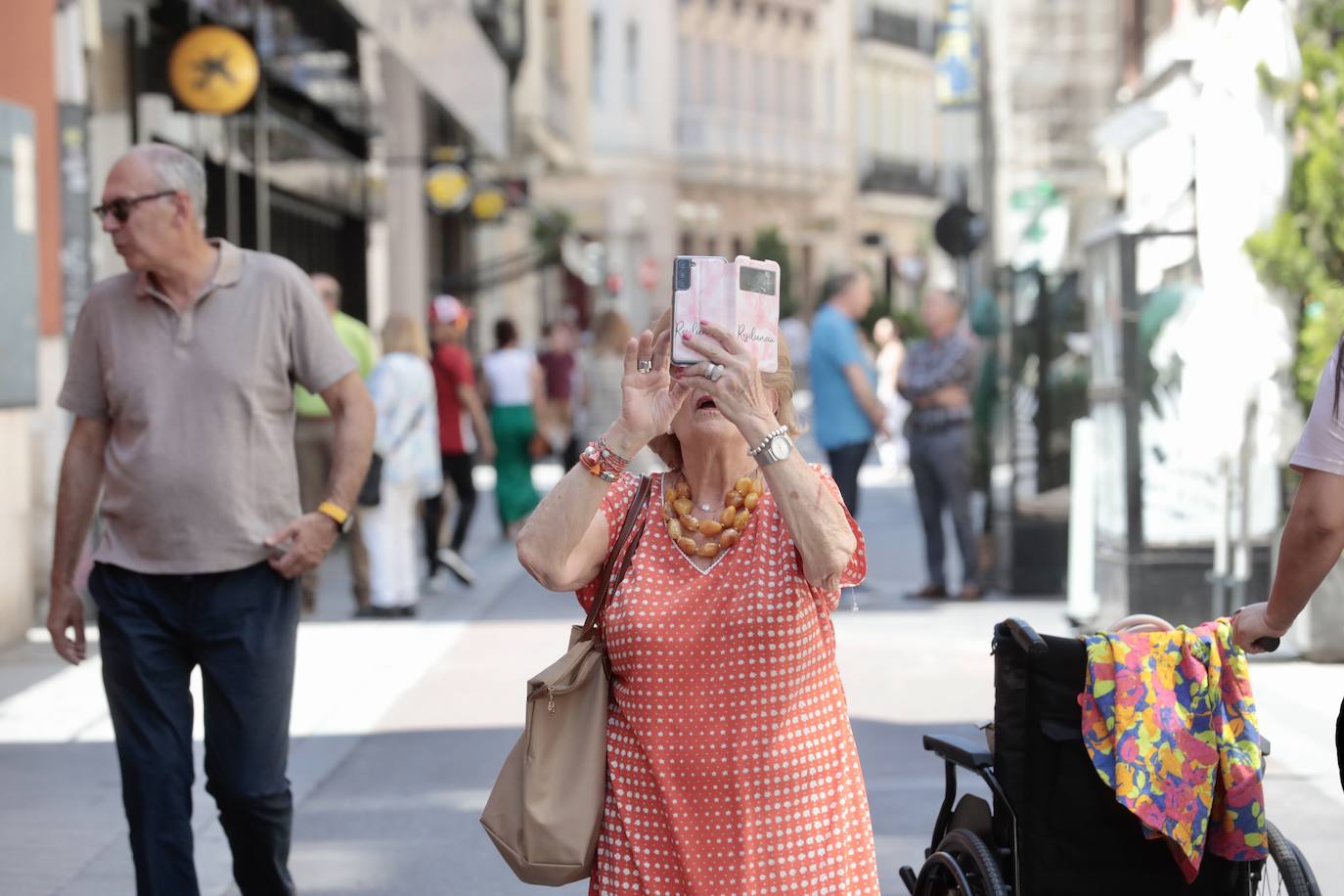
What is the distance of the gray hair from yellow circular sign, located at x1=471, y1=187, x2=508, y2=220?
23945 mm

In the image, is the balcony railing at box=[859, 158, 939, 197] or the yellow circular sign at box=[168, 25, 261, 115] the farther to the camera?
the balcony railing at box=[859, 158, 939, 197]

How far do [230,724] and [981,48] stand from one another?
19.8 m

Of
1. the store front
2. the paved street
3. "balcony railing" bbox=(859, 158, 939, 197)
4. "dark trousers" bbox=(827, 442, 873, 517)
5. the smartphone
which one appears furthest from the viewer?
"balcony railing" bbox=(859, 158, 939, 197)

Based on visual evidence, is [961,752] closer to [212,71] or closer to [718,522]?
[718,522]

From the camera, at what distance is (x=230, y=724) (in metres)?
5.02

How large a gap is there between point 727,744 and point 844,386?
31.2 feet

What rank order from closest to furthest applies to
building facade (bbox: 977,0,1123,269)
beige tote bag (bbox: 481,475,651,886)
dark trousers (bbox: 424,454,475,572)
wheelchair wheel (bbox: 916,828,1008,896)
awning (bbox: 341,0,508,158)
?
beige tote bag (bbox: 481,475,651,886), wheelchair wheel (bbox: 916,828,1008,896), dark trousers (bbox: 424,454,475,572), awning (bbox: 341,0,508,158), building facade (bbox: 977,0,1123,269)

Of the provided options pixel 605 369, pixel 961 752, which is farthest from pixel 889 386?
pixel 961 752

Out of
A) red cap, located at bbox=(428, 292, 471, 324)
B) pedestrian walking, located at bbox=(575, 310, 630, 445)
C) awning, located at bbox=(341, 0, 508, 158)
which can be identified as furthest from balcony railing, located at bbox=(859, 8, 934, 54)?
red cap, located at bbox=(428, 292, 471, 324)

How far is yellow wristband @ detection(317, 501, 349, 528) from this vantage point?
17.1ft

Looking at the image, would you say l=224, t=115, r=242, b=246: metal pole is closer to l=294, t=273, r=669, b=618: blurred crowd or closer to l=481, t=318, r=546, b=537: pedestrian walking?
l=294, t=273, r=669, b=618: blurred crowd

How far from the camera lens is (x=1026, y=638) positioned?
4.16m

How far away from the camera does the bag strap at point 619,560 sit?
3820 mm

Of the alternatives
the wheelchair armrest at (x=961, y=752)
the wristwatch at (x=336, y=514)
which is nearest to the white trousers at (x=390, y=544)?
the wristwatch at (x=336, y=514)
